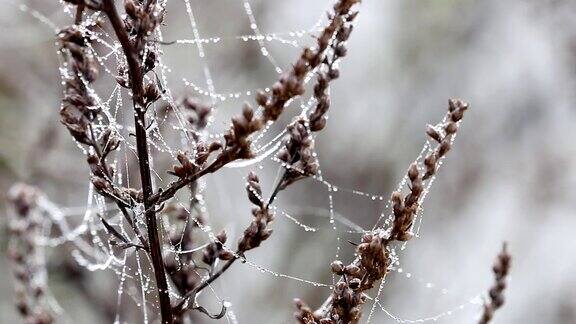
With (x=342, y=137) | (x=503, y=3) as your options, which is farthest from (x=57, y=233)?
(x=503, y=3)

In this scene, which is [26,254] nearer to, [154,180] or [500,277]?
[154,180]

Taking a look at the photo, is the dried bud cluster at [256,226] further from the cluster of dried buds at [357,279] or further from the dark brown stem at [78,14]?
the dark brown stem at [78,14]

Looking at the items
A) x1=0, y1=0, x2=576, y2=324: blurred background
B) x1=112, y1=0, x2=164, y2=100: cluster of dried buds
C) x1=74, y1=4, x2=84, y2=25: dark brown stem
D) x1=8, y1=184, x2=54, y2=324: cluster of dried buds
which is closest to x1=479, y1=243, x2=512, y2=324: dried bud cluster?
x1=112, y1=0, x2=164, y2=100: cluster of dried buds

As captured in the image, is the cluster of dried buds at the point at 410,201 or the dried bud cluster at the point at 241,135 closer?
the dried bud cluster at the point at 241,135

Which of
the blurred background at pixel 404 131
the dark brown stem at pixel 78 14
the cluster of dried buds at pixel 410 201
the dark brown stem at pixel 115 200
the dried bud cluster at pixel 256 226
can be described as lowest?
the dark brown stem at pixel 115 200

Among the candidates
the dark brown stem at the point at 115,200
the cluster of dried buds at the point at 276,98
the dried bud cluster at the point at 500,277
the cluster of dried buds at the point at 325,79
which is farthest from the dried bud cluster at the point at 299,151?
the dried bud cluster at the point at 500,277

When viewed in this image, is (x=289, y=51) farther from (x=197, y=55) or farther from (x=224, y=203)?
(x=224, y=203)

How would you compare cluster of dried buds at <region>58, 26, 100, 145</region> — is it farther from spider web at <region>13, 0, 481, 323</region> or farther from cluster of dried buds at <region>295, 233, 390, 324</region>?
cluster of dried buds at <region>295, 233, 390, 324</region>
